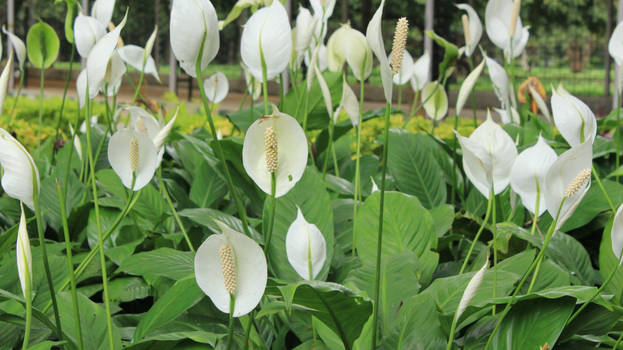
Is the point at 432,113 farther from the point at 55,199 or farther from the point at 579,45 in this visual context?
the point at 579,45

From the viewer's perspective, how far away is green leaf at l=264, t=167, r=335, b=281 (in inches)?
30.5

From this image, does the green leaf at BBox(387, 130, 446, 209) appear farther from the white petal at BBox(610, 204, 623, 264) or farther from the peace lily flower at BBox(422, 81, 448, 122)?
the white petal at BBox(610, 204, 623, 264)

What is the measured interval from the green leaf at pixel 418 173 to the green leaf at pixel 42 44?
0.61 metres

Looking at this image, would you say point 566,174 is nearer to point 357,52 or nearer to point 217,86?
point 357,52

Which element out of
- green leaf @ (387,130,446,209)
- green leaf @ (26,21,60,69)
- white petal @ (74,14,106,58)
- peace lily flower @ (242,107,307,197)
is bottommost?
green leaf @ (387,130,446,209)

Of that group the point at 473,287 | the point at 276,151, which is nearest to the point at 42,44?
the point at 276,151

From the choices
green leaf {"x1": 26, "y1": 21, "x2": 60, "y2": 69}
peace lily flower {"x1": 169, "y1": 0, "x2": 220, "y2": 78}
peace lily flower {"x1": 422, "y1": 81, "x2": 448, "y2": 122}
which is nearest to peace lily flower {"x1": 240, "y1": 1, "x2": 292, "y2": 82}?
peace lily flower {"x1": 169, "y1": 0, "x2": 220, "y2": 78}

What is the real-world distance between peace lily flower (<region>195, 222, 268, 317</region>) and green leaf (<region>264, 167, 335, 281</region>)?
0.26 m

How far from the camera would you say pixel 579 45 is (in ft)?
18.9

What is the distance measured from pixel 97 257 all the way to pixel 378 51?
0.53 metres

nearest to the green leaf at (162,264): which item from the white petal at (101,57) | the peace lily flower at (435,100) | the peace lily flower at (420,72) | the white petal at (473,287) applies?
the white petal at (101,57)

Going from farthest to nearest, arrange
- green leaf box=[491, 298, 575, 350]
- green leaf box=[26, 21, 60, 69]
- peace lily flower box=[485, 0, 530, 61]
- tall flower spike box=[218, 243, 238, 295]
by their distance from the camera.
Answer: green leaf box=[26, 21, 60, 69], peace lily flower box=[485, 0, 530, 61], green leaf box=[491, 298, 575, 350], tall flower spike box=[218, 243, 238, 295]

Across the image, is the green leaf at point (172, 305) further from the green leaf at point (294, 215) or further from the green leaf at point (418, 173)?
the green leaf at point (418, 173)

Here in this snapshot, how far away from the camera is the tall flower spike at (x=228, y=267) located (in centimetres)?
48
